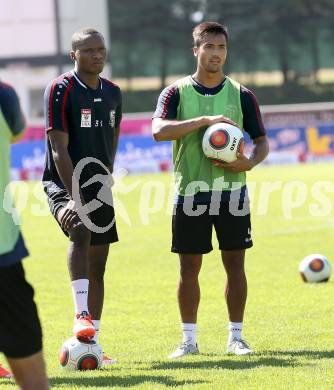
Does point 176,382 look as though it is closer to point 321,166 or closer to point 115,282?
point 115,282

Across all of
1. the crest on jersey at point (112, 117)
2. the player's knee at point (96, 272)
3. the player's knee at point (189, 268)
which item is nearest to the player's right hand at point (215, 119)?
the crest on jersey at point (112, 117)

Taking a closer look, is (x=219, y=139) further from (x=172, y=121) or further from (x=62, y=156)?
(x=62, y=156)

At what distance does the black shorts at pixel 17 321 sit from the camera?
16.5 feet

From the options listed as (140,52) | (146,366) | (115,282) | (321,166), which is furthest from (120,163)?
(140,52)

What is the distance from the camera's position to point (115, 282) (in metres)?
12.5

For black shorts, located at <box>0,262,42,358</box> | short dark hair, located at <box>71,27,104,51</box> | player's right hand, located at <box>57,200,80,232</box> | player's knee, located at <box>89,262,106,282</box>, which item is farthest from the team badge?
black shorts, located at <box>0,262,42,358</box>

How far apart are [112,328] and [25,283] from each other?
176 inches

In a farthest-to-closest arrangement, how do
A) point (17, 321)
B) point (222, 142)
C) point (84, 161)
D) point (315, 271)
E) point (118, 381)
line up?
point (315, 271) < point (84, 161) < point (222, 142) < point (118, 381) < point (17, 321)

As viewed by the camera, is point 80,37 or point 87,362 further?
point 80,37

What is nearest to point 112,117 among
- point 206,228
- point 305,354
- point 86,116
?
point 86,116

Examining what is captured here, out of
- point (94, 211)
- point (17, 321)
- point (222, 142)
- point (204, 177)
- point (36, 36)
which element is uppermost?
point (36, 36)

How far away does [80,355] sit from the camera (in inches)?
289

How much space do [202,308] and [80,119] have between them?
3354mm

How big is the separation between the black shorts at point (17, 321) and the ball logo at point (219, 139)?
2869 mm
